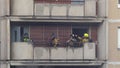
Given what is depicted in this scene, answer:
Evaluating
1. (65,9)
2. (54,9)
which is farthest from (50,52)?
(65,9)

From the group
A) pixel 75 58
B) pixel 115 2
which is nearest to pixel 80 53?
pixel 75 58

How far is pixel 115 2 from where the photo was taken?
1457 inches

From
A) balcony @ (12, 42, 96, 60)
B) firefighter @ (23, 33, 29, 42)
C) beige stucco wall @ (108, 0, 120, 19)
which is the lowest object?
balcony @ (12, 42, 96, 60)

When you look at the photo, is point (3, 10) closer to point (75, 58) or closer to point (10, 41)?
point (10, 41)

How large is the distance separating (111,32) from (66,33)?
117 inches

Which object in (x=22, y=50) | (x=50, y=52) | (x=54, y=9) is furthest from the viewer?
(x=54, y=9)

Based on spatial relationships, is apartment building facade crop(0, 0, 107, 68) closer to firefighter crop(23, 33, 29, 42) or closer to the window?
firefighter crop(23, 33, 29, 42)

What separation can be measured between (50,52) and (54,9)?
266 cm

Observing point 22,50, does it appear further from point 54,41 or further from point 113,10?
point 113,10

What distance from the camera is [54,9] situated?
36.8 meters

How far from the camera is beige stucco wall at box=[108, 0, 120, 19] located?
121ft


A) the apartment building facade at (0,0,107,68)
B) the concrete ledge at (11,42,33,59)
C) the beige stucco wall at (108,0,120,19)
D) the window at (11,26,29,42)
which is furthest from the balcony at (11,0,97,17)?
the concrete ledge at (11,42,33,59)

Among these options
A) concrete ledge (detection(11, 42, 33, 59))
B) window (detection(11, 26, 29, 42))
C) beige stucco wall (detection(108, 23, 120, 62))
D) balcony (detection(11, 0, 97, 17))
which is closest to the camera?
concrete ledge (detection(11, 42, 33, 59))

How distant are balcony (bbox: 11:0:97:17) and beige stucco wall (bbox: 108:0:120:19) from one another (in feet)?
3.06
